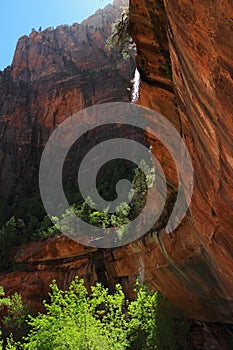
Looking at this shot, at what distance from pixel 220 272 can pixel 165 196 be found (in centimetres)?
427

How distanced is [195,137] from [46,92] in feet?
178

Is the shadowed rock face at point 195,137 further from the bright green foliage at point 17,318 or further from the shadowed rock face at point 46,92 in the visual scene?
the shadowed rock face at point 46,92

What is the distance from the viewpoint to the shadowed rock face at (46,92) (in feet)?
175

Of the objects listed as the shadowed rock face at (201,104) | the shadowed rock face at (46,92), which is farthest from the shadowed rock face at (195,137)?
the shadowed rock face at (46,92)

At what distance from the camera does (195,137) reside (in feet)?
22.6

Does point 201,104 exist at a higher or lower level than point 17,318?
lower

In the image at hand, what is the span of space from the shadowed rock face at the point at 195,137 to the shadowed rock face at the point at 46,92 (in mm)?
34187

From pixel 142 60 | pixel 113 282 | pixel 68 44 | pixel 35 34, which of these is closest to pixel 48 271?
pixel 113 282

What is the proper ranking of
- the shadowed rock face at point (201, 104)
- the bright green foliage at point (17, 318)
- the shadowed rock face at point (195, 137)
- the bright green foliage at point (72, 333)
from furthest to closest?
the bright green foliage at point (17, 318)
the bright green foliage at point (72, 333)
the shadowed rock face at point (195, 137)
the shadowed rock face at point (201, 104)

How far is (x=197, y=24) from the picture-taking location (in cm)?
477

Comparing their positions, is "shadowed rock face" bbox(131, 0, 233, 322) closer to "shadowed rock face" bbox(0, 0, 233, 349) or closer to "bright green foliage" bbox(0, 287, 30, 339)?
"shadowed rock face" bbox(0, 0, 233, 349)

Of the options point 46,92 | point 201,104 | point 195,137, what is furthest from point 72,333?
point 46,92

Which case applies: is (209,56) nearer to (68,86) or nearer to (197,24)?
(197,24)

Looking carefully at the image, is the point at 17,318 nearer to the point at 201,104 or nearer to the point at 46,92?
the point at 201,104
